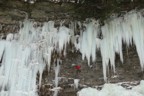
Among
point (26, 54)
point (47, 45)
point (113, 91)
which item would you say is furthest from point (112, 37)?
point (26, 54)

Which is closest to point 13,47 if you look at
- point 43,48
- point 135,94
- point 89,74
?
point 43,48

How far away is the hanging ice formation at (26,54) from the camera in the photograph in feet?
20.1

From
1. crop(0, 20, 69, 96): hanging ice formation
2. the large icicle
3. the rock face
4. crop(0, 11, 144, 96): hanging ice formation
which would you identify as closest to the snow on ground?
the rock face

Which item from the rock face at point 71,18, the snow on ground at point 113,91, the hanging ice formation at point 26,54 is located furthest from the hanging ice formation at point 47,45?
the snow on ground at point 113,91

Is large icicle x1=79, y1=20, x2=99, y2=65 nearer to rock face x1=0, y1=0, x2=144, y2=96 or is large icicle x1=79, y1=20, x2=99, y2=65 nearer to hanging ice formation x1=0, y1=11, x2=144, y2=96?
hanging ice formation x1=0, y1=11, x2=144, y2=96

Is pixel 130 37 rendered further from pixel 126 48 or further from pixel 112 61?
pixel 112 61

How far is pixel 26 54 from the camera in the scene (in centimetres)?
652

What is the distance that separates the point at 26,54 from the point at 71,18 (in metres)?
1.23

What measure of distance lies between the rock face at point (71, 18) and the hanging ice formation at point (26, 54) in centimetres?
18

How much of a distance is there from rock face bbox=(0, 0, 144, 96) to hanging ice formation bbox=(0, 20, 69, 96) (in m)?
0.18

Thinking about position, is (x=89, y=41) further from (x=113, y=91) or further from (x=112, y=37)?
(x=113, y=91)

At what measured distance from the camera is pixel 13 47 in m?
6.63

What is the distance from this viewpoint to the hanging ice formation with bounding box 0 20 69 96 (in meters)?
6.12

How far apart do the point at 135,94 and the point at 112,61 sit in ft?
2.66
